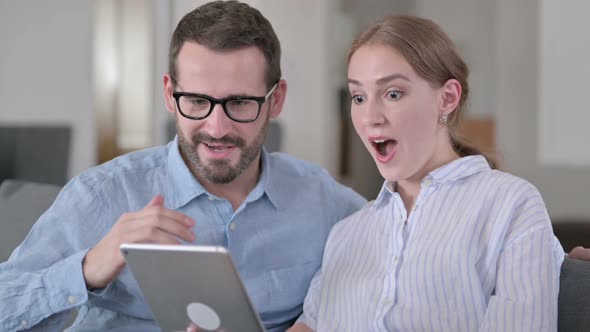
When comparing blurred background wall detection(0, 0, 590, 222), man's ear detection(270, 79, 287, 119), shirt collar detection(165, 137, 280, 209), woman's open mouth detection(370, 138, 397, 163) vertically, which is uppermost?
man's ear detection(270, 79, 287, 119)

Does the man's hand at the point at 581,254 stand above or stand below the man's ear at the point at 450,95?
below

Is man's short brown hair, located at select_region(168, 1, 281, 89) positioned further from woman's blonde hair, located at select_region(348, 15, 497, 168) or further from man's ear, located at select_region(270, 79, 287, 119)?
woman's blonde hair, located at select_region(348, 15, 497, 168)

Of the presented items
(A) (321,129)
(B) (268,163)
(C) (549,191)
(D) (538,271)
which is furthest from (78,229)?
(A) (321,129)

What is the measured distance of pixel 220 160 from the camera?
1.50 m

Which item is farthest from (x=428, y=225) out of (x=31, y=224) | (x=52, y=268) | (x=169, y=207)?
(x=31, y=224)

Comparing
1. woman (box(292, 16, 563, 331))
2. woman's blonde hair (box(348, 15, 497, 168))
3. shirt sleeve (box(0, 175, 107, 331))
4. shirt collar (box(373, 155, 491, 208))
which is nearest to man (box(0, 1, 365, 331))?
shirt sleeve (box(0, 175, 107, 331))

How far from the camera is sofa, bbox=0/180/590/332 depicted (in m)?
1.24

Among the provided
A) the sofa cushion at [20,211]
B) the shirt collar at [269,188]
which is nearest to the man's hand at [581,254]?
the shirt collar at [269,188]

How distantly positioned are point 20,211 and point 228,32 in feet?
2.52

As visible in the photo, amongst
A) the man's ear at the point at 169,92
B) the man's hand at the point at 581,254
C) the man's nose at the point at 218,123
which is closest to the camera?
the man's hand at the point at 581,254

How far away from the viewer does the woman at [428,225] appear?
1202 mm

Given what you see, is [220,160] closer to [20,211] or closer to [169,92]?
[169,92]

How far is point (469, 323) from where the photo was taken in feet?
4.14

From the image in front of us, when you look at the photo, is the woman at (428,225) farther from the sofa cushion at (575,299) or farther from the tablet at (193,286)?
the tablet at (193,286)
